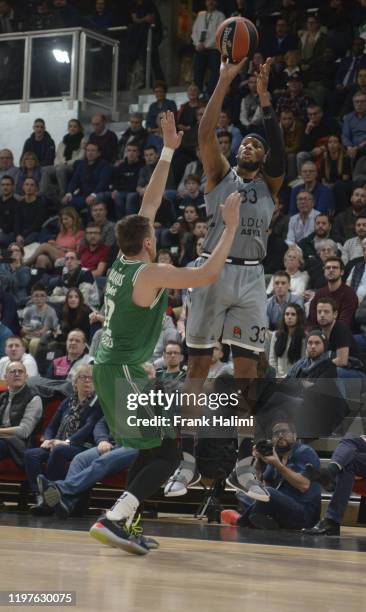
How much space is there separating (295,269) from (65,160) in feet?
21.1

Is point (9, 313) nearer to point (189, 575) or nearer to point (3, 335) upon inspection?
point (3, 335)

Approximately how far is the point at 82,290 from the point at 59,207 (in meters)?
3.31

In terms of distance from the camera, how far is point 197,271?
232 inches

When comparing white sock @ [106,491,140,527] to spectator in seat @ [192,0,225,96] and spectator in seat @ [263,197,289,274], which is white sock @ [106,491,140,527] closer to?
spectator in seat @ [263,197,289,274]

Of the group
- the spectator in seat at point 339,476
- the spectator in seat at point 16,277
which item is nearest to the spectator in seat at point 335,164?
the spectator in seat at point 16,277

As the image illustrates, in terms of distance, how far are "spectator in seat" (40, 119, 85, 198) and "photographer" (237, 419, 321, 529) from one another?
8757 mm

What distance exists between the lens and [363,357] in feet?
33.7

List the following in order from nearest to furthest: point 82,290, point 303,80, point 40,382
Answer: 1. point 40,382
2. point 82,290
3. point 303,80

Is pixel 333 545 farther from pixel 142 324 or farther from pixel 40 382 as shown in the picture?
pixel 40 382

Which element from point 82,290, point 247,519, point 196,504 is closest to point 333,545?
point 247,519

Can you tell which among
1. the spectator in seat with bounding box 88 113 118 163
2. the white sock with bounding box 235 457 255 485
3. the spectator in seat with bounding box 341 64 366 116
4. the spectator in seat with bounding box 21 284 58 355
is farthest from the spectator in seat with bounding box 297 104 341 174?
the white sock with bounding box 235 457 255 485

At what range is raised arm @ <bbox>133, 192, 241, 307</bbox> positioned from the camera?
5852 millimetres

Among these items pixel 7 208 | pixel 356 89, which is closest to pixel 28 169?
pixel 7 208

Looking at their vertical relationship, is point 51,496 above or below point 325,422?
below
